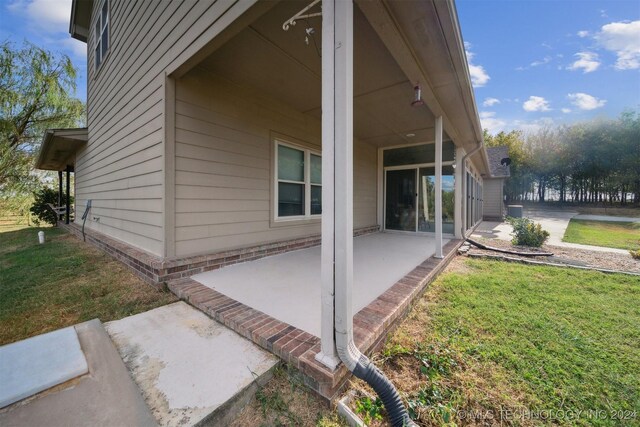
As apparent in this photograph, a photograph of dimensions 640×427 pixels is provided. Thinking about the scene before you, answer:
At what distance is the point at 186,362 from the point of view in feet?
5.72

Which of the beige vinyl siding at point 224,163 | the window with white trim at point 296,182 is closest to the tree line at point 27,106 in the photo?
the beige vinyl siding at point 224,163

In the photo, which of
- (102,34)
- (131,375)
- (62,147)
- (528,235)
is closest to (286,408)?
(131,375)

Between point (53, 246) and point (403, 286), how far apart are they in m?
7.62

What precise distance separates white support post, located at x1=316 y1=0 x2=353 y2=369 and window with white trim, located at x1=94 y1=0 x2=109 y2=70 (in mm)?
6437

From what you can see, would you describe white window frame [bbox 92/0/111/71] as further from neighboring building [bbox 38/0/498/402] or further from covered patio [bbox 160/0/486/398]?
covered patio [bbox 160/0/486/398]

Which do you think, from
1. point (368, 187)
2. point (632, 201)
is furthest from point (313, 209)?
point (632, 201)

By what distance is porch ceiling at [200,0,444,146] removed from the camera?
2621 millimetres

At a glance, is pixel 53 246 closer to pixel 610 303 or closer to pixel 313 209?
pixel 313 209

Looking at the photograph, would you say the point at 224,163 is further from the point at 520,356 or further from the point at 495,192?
the point at 495,192

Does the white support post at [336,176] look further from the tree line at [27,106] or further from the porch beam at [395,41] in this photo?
the tree line at [27,106]

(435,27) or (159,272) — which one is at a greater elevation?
(435,27)

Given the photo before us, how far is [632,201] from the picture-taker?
21.6 m

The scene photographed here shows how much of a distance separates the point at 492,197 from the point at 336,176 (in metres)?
16.8

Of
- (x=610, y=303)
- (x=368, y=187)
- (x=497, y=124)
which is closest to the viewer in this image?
(x=610, y=303)
